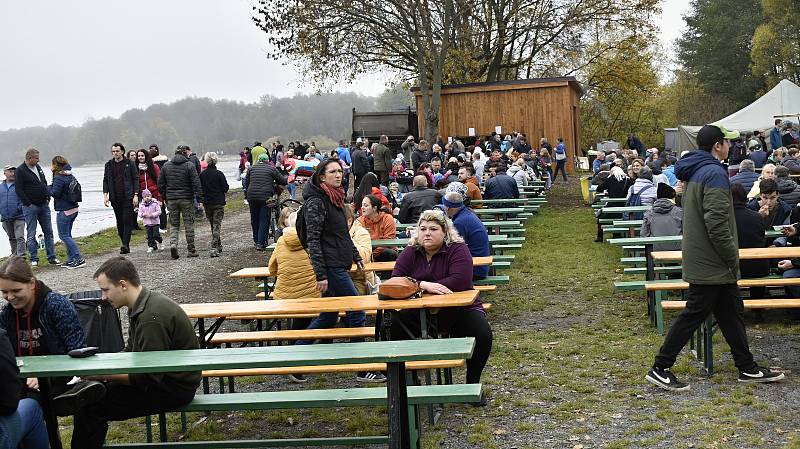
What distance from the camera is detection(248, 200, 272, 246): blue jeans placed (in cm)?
1612

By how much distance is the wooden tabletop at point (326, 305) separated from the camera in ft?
21.3

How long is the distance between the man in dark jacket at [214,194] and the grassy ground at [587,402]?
7.14m

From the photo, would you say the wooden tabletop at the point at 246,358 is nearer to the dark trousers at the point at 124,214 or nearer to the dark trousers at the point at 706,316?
the dark trousers at the point at 706,316

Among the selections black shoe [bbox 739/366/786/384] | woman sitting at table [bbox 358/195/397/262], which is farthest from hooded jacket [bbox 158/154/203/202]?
black shoe [bbox 739/366/786/384]

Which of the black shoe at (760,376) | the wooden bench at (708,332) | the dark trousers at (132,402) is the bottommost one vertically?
the black shoe at (760,376)

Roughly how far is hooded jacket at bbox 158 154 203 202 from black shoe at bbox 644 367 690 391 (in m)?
9.84

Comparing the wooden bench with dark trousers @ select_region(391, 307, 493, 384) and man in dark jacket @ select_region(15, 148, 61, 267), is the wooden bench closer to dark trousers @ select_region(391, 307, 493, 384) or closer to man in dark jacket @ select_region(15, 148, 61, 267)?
dark trousers @ select_region(391, 307, 493, 384)

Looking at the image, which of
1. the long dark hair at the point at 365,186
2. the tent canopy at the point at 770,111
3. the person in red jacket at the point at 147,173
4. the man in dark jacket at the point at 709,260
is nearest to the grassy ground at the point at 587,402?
the man in dark jacket at the point at 709,260

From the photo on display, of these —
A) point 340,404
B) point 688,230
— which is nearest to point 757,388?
point 688,230

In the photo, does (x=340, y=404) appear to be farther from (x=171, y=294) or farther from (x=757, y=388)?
(x=171, y=294)

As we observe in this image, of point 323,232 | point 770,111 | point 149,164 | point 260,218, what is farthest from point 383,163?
point 323,232

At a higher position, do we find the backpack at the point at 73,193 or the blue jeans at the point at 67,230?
the backpack at the point at 73,193

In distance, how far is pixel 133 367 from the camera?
4895 millimetres

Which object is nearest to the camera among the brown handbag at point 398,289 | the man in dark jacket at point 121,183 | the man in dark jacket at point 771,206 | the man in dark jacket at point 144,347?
the man in dark jacket at point 144,347
